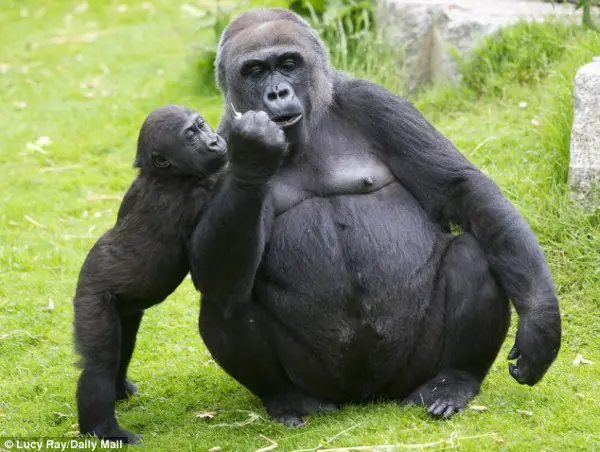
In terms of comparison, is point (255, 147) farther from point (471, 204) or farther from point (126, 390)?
point (126, 390)

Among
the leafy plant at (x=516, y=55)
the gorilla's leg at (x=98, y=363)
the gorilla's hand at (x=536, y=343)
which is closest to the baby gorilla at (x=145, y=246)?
the gorilla's leg at (x=98, y=363)

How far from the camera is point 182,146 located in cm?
404

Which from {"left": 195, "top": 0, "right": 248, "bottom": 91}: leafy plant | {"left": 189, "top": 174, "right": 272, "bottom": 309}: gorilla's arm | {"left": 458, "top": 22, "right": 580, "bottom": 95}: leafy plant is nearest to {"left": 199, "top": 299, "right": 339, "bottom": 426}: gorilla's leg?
{"left": 189, "top": 174, "right": 272, "bottom": 309}: gorilla's arm

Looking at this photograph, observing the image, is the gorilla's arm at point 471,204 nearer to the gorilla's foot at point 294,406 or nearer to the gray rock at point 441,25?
the gorilla's foot at point 294,406

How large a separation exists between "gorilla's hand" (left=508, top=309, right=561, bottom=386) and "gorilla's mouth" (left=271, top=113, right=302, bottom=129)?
1.20 m

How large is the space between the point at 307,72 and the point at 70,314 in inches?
91.1

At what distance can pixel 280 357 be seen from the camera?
4336mm

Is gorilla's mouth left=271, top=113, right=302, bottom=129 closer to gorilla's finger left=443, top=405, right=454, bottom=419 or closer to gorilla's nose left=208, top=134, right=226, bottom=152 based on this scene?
gorilla's nose left=208, top=134, right=226, bottom=152

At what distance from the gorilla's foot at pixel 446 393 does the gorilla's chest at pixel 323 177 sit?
844 mm

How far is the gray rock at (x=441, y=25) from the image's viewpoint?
761cm

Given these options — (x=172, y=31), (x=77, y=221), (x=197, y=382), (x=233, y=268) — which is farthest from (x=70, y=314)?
(x=172, y=31)

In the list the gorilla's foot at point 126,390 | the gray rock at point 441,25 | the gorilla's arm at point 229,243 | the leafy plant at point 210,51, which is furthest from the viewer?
the leafy plant at point 210,51

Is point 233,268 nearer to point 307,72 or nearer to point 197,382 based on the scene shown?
point 307,72

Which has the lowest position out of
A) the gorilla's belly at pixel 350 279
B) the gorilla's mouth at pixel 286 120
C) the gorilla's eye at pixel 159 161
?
the gorilla's belly at pixel 350 279
